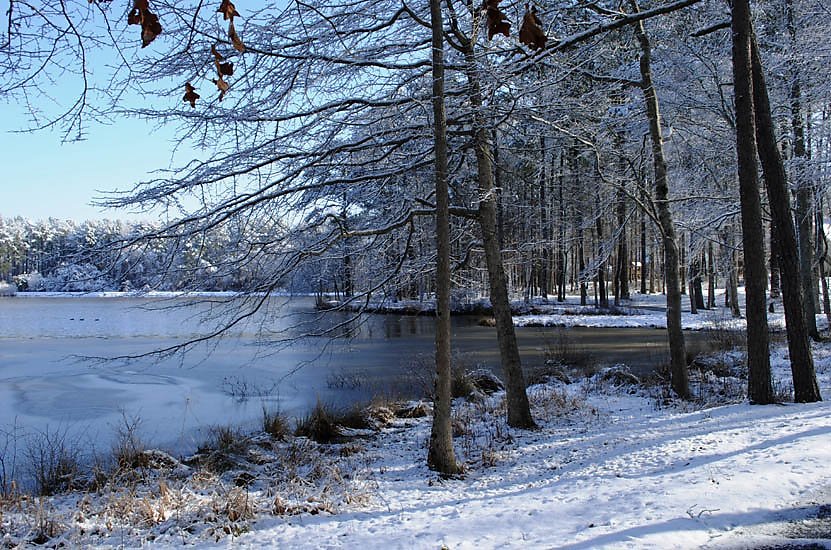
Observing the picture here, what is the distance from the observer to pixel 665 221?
408 inches

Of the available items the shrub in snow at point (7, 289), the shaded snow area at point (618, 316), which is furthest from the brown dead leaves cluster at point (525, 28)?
the shrub in snow at point (7, 289)

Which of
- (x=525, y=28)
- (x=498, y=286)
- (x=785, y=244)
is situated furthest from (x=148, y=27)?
(x=785, y=244)

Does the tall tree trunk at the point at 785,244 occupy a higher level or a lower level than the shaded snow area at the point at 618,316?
higher

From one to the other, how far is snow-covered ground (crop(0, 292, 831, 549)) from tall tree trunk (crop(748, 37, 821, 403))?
1.93 ft

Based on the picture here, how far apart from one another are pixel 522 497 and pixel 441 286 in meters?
2.53

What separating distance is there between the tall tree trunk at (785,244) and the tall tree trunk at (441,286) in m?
4.14

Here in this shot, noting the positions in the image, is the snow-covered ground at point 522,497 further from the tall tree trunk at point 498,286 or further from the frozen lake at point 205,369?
the frozen lake at point 205,369

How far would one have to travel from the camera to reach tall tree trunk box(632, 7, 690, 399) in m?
10.2

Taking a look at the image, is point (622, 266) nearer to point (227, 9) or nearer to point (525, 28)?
point (525, 28)

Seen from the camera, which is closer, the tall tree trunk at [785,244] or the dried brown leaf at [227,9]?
the dried brown leaf at [227,9]

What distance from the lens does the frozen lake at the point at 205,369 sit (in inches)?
398

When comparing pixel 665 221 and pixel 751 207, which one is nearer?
pixel 751 207

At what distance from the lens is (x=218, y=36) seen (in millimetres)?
6750

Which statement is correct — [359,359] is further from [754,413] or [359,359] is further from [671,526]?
[671,526]
